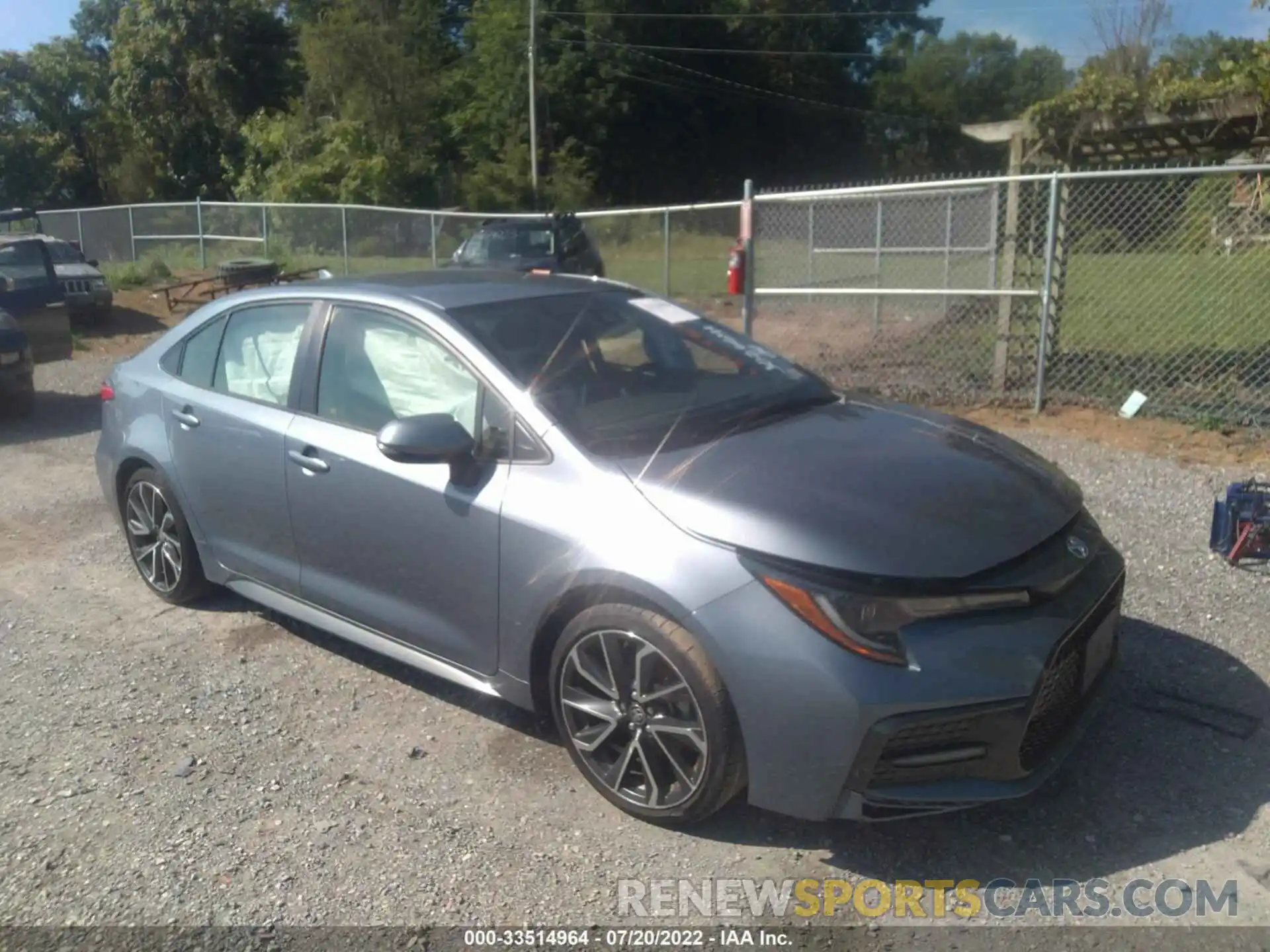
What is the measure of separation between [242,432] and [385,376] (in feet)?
2.68

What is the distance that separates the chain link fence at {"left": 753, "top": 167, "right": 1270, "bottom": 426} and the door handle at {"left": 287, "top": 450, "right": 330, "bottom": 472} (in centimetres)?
590

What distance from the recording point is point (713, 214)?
21.6 metres

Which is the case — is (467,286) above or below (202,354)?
above

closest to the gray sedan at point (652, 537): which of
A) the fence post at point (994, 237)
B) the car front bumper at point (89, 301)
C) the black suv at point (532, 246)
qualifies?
the fence post at point (994, 237)

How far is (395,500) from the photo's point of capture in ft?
14.1

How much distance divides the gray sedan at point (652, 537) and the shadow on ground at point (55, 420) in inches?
222

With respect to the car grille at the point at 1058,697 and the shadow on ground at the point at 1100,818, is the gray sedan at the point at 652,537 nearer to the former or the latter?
the car grille at the point at 1058,697

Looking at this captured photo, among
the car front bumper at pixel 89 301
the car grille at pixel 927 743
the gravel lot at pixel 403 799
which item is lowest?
the gravel lot at pixel 403 799

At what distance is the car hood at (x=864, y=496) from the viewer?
344 cm

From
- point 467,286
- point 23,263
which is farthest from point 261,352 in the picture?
point 23,263

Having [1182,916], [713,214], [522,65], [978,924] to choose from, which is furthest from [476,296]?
[522,65]

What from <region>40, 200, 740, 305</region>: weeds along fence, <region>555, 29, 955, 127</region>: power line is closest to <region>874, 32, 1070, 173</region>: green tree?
<region>555, 29, 955, 127</region>: power line

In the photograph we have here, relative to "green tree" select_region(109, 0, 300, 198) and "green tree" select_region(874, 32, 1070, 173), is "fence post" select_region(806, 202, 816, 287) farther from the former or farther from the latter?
"green tree" select_region(874, 32, 1070, 173)

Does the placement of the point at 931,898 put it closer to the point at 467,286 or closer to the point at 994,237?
the point at 467,286
